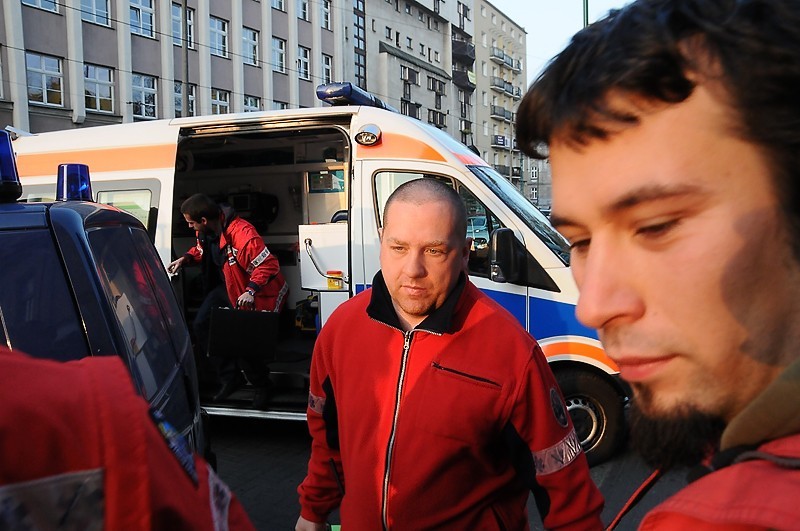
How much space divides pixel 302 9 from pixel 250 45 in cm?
583

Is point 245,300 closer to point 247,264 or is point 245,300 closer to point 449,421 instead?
point 247,264

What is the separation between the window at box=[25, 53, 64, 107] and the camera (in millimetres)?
23422

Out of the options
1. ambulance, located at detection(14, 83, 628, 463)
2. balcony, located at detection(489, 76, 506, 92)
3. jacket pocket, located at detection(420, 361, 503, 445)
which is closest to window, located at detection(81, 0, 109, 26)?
ambulance, located at detection(14, 83, 628, 463)

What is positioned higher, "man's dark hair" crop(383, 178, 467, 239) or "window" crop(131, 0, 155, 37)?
"window" crop(131, 0, 155, 37)

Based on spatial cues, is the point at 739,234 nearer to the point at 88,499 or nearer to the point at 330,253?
the point at 88,499

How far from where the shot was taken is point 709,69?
783 mm

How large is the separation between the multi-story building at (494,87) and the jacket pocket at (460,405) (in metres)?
69.9

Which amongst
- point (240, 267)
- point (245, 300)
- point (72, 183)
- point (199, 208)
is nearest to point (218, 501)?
point (72, 183)

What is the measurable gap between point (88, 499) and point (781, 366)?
0.80m

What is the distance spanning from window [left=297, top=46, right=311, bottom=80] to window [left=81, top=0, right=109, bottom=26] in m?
13.4

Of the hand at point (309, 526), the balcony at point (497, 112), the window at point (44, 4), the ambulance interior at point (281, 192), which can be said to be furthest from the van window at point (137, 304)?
the balcony at point (497, 112)

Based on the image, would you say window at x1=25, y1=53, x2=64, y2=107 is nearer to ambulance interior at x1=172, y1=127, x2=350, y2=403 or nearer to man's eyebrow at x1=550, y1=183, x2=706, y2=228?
ambulance interior at x1=172, y1=127, x2=350, y2=403

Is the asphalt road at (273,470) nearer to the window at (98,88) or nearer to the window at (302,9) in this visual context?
the window at (98,88)

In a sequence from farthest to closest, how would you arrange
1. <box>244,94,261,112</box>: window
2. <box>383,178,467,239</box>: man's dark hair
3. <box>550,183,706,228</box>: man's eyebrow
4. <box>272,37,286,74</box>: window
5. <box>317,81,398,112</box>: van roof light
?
<box>272,37,286,74</box>: window
<box>244,94,261,112</box>: window
<box>317,81,398,112</box>: van roof light
<box>383,178,467,239</box>: man's dark hair
<box>550,183,706,228</box>: man's eyebrow
